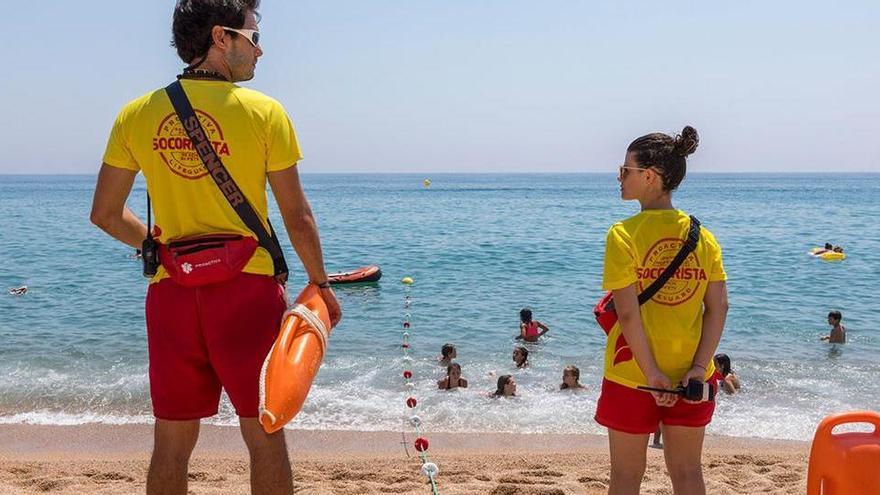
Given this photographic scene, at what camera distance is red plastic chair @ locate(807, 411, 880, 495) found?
10.4 feet

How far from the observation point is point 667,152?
3172 millimetres

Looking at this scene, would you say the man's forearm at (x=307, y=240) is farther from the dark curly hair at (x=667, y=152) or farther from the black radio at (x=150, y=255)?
the dark curly hair at (x=667, y=152)

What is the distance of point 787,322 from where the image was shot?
13992 mm

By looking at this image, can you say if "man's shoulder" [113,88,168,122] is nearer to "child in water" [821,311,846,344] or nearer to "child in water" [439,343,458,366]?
"child in water" [439,343,458,366]

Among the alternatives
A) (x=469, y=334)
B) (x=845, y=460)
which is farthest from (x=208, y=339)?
(x=469, y=334)

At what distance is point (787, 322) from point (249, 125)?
13152mm

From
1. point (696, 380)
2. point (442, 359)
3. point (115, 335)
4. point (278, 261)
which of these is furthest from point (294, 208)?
point (115, 335)

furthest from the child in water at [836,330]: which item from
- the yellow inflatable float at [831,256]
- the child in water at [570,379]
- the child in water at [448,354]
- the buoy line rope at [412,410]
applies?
the yellow inflatable float at [831,256]

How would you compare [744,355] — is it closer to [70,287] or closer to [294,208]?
[294,208]

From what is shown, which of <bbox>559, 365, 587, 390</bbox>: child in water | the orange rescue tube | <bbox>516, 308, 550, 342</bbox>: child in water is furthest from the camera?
<bbox>516, 308, 550, 342</bbox>: child in water

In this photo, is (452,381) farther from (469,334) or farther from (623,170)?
(623,170)

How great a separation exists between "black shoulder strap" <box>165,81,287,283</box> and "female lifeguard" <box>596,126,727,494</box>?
1.28 meters

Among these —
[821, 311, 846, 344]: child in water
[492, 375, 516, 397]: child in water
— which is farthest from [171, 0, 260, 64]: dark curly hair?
[821, 311, 846, 344]: child in water

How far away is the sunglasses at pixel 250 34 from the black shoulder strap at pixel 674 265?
170 cm
